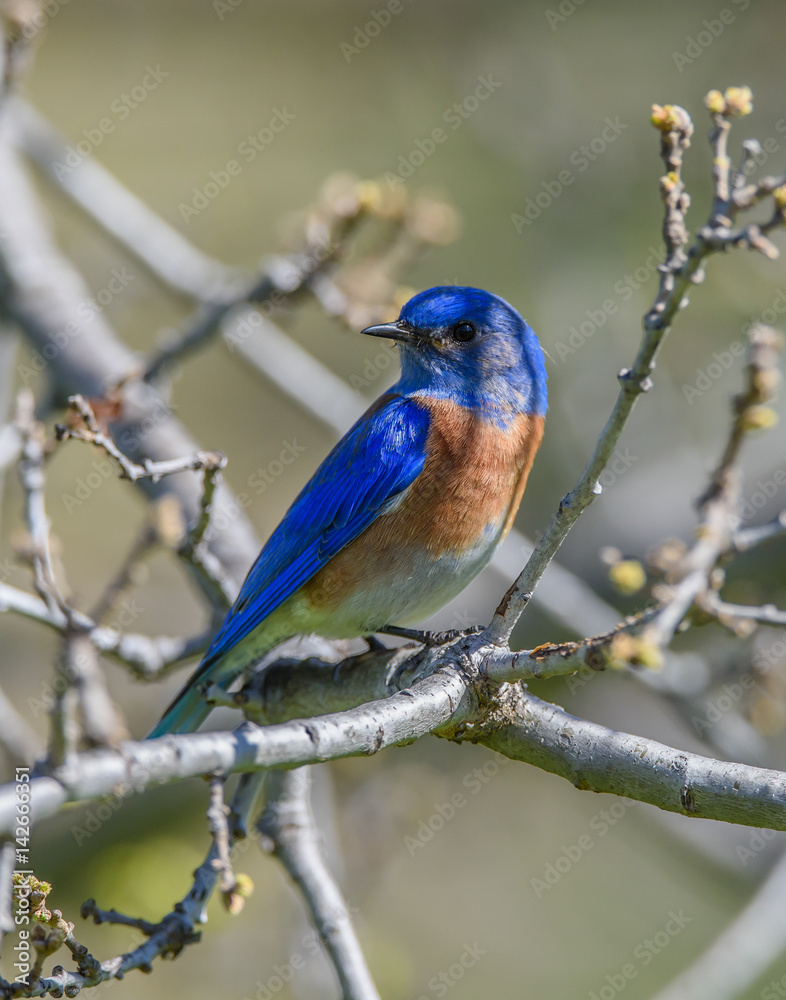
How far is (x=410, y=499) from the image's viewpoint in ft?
12.3

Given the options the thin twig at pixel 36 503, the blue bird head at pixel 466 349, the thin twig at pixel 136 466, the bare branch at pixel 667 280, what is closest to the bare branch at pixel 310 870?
the thin twig at pixel 36 503

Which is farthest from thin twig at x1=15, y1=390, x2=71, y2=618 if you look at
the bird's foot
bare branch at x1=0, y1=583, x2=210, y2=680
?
the bird's foot

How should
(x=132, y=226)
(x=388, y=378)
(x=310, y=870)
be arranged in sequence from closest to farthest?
1. (x=310, y=870)
2. (x=132, y=226)
3. (x=388, y=378)

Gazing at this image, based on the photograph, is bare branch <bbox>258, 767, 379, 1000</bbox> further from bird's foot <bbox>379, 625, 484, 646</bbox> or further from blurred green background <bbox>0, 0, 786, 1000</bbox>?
blurred green background <bbox>0, 0, 786, 1000</bbox>

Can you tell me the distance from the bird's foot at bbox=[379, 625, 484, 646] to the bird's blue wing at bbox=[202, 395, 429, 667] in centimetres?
40

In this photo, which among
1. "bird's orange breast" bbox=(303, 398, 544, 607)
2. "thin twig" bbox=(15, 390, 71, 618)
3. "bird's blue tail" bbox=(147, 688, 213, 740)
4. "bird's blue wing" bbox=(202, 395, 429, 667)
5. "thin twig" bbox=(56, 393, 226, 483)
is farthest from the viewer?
"bird's blue tail" bbox=(147, 688, 213, 740)

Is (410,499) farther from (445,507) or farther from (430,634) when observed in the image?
(430,634)

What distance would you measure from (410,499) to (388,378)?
4030 mm

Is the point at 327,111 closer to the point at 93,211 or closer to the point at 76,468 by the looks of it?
the point at 76,468

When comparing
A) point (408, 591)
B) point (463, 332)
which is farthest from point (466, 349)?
point (408, 591)

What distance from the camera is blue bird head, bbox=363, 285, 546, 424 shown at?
4047 millimetres

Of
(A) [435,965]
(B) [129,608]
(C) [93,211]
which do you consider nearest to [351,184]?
(C) [93,211]

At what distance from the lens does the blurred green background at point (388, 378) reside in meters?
5.21

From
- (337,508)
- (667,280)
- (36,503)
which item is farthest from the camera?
(337,508)
